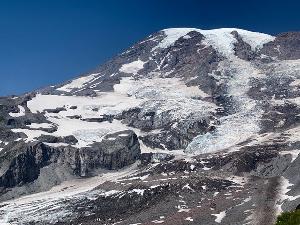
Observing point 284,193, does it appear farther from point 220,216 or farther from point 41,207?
point 41,207

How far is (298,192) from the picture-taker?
14375 centimetres

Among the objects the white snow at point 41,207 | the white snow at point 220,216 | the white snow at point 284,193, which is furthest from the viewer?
the white snow at point 41,207

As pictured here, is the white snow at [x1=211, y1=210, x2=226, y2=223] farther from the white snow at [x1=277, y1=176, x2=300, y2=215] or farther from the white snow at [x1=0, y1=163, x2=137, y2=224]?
the white snow at [x1=0, y1=163, x2=137, y2=224]

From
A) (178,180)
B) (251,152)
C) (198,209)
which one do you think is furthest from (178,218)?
(251,152)

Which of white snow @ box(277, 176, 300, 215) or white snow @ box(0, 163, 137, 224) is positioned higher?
white snow @ box(0, 163, 137, 224)

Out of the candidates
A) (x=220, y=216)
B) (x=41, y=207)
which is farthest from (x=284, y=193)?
(x=41, y=207)

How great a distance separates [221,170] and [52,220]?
52.1 metres

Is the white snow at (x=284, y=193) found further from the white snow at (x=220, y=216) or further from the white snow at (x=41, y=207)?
the white snow at (x=41, y=207)

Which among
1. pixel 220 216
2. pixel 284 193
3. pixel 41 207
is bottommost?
pixel 220 216

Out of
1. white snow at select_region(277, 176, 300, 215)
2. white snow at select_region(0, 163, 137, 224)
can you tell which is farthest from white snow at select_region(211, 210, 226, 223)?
white snow at select_region(0, 163, 137, 224)

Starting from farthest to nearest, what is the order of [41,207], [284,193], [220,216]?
[41,207], [284,193], [220,216]

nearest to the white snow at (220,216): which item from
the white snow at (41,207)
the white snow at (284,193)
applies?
the white snow at (284,193)

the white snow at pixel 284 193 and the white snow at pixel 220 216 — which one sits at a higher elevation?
the white snow at pixel 284 193

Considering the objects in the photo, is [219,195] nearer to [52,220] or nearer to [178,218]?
[178,218]
